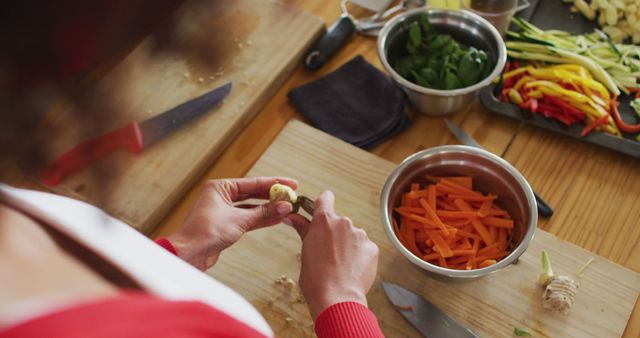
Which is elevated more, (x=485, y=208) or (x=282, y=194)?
(x=282, y=194)

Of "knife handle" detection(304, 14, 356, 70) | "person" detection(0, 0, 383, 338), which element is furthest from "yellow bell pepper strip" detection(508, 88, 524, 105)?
"person" detection(0, 0, 383, 338)

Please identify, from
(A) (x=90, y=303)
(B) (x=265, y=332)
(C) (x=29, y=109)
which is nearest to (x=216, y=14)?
(C) (x=29, y=109)

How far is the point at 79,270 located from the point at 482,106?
1.18 meters

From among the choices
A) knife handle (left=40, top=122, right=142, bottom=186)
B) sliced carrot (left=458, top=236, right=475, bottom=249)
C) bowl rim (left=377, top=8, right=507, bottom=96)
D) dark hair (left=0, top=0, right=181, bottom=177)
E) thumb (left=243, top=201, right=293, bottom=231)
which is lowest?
sliced carrot (left=458, top=236, right=475, bottom=249)

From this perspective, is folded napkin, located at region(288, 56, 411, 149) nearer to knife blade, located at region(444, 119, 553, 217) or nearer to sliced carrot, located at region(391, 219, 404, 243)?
knife blade, located at region(444, 119, 553, 217)

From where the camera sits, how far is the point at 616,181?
126cm

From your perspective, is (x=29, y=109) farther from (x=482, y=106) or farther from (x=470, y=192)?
(x=482, y=106)

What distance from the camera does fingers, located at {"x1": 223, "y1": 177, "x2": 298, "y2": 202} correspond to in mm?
1125

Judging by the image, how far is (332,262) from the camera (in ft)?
3.20

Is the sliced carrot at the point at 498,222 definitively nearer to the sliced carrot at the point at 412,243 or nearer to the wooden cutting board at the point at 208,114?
the sliced carrot at the point at 412,243

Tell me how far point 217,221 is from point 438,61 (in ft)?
2.09

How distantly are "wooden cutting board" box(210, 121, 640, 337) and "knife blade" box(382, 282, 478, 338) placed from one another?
0.06 ft

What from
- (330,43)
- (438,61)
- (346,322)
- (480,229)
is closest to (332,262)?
(346,322)

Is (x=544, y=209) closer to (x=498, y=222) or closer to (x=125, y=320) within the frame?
(x=498, y=222)
